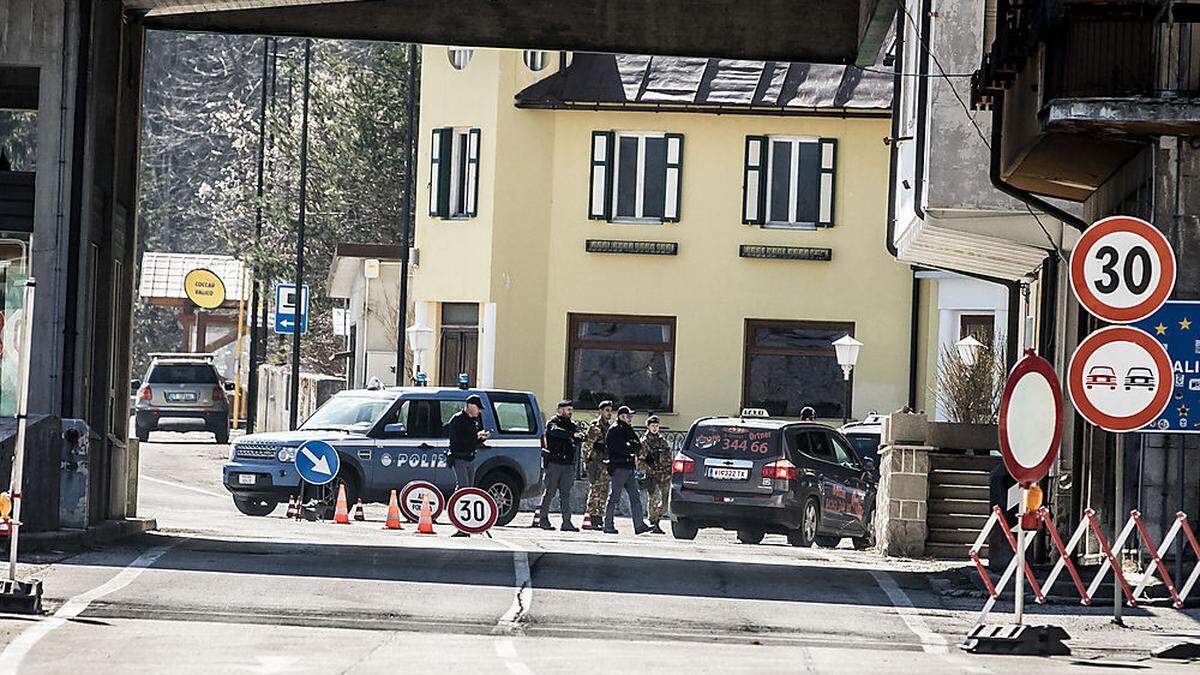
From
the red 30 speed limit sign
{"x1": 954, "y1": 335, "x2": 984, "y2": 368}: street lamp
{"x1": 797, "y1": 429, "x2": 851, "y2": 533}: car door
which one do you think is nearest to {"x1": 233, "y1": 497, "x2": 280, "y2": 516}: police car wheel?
{"x1": 797, "y1": 429, "x2": 851, "y2": 533}: car door

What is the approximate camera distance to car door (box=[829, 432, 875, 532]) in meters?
30.5

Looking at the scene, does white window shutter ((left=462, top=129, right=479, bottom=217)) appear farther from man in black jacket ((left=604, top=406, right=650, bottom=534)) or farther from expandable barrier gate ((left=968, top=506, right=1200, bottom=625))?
expandable barrier gate ((left=968, top=506, right=1200, bottom=625))

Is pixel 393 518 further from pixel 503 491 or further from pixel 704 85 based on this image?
pixel 704 85

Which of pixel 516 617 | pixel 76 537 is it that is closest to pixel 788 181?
pixel 76 537

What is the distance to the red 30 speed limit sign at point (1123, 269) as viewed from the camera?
1466 centimetres

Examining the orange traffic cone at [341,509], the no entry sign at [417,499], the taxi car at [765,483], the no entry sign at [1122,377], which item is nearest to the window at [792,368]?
the taxi car at [765,483]

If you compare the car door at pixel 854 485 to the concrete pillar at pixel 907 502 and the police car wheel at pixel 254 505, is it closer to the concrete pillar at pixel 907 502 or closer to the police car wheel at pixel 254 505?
the concrete pillar at pixel 907 502

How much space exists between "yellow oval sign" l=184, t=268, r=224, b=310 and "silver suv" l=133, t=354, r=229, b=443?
19.5 meters

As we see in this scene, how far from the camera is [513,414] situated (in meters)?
31.6

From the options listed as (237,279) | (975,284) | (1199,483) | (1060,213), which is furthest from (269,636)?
(237,279)

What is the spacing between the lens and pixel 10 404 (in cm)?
2117

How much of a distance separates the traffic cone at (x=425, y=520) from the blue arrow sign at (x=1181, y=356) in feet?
39.8

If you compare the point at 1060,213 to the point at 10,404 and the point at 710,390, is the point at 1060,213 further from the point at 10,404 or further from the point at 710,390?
the point at 710,390

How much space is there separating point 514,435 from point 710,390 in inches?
589
